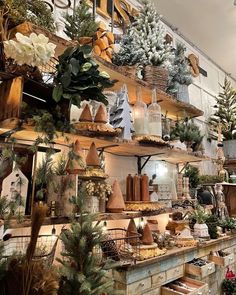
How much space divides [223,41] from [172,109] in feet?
6.07

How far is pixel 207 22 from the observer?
3.26 m

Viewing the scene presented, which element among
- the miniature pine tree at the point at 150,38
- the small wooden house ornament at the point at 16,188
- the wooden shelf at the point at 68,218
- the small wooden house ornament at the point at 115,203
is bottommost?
the wooden shelf at the point at 68,218

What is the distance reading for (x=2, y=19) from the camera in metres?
1.20

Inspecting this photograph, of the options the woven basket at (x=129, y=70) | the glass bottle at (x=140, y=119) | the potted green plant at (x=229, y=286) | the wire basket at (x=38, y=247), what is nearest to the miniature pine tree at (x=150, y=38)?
the woven basket at (x=129, y=70)

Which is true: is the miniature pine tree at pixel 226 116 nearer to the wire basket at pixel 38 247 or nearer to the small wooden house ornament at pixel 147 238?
the small wooden house ornament at pixel 147 238

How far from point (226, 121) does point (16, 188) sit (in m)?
3.10

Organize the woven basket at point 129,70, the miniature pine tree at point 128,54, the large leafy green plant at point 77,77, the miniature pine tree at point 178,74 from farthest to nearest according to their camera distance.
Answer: the miniature pine tree at point 178,74 < the miniature pine tree at point 128,54 < the woven basket at point 129,70 < the large leafy green plant at point 77,77

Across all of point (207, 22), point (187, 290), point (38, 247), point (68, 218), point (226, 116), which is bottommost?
point (187, 290)

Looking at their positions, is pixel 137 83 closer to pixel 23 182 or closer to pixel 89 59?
pixel 89 59

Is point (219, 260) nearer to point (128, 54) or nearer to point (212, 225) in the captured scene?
point (212, 225)

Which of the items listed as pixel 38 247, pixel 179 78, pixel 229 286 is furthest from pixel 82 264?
pixel 179 78

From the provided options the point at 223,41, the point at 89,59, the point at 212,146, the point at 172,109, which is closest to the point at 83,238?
the point at 89,59

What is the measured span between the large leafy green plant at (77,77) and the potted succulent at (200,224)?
152cm

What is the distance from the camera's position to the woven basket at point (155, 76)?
2039 millimetres
